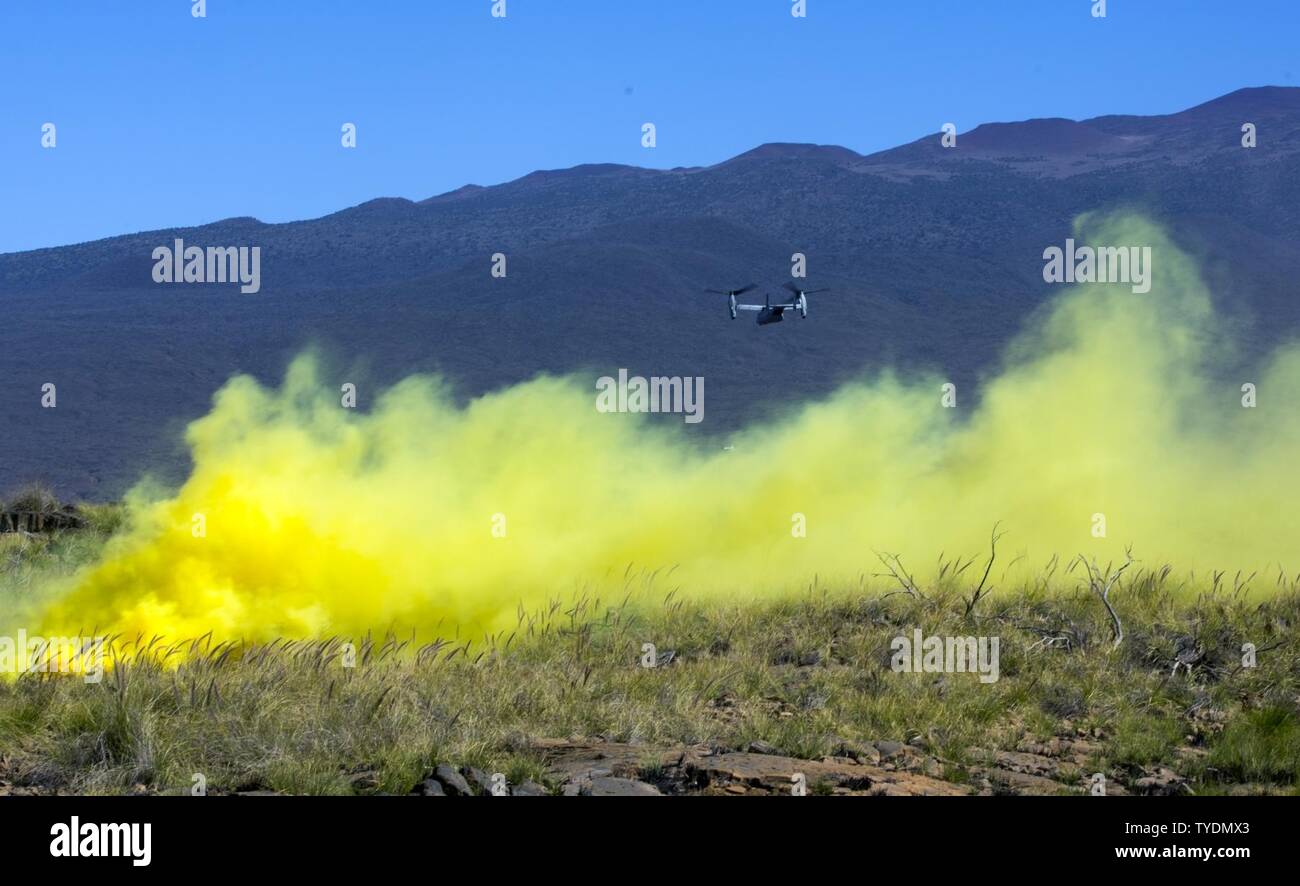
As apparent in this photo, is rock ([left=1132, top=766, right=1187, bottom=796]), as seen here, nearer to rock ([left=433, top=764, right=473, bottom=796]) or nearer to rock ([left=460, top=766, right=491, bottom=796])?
rock ([left=460, top=766, right=491, bottom=796])

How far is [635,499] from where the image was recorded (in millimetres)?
26109

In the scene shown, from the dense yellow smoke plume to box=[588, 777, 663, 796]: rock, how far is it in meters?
8.13

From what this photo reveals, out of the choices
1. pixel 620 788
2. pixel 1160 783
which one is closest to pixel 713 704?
pixel 620 788

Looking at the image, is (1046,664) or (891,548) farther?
(891,548)

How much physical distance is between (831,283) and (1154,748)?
469 ft

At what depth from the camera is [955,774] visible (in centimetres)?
1262

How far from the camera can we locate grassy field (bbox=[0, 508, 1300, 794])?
41.0ft

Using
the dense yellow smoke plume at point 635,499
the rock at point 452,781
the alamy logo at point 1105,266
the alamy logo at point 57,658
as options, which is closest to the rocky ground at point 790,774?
the rock at point 452,781

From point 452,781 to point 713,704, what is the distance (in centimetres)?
419

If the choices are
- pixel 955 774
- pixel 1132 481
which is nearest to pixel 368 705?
pixel 955 774

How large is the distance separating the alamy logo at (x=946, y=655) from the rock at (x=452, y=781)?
6095 mm

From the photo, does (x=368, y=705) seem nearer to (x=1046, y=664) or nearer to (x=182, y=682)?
(x=182, y=682)

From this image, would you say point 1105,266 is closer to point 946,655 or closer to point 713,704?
point 946,655

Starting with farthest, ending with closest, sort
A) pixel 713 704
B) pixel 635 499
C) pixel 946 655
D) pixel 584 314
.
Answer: pixel 584 314 < pixel 635 499 < pixel 946 655 < pixel 713 704
